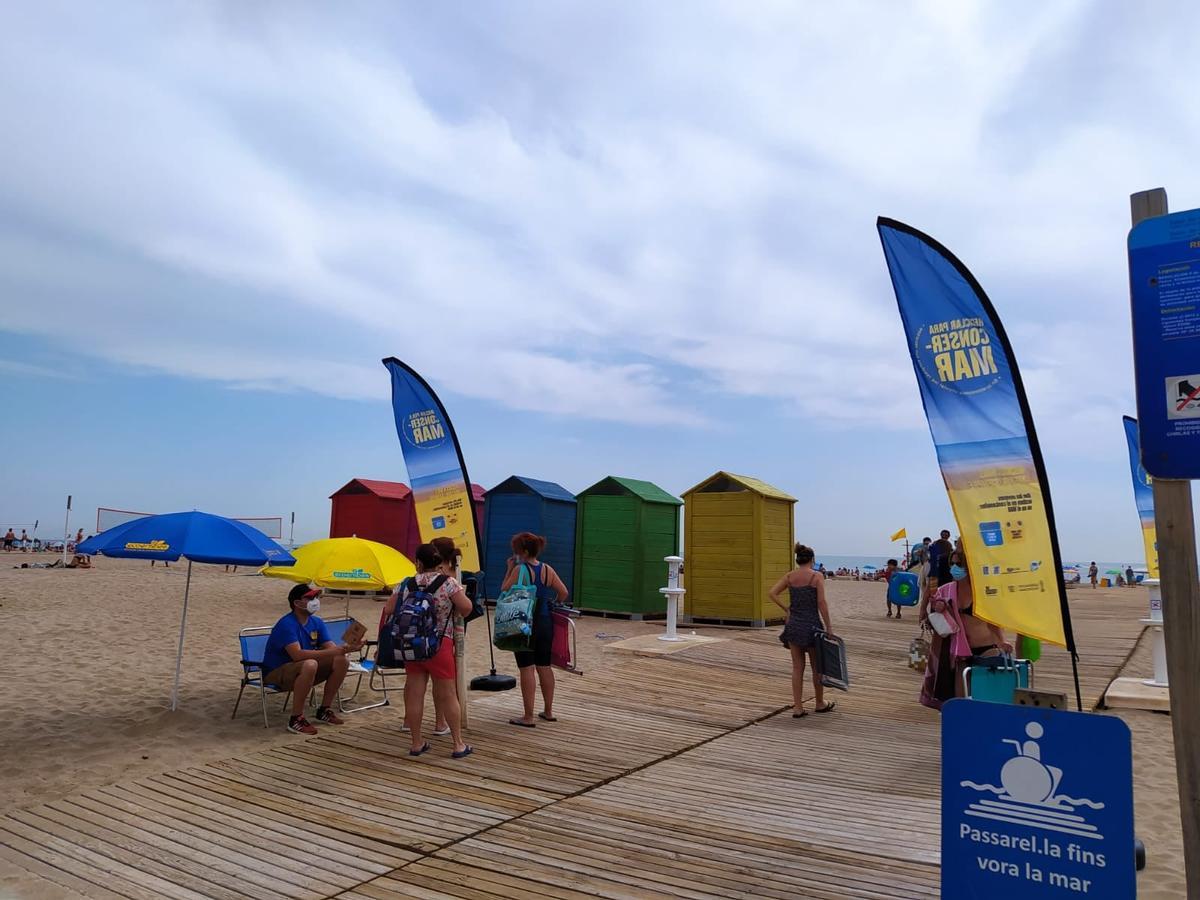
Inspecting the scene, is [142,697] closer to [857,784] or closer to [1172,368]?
[857,784]

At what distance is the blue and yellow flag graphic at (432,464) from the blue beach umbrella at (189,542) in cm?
134

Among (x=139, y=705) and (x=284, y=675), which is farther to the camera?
(x=139, y=705)

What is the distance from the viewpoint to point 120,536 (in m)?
6.07

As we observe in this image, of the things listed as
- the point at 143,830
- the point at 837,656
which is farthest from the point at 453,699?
the point at 837,656

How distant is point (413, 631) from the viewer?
17.4 feet

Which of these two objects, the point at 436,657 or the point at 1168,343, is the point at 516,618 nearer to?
the point at 436,657

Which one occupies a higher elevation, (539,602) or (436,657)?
(539,602)

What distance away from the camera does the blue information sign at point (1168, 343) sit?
219 centimetres

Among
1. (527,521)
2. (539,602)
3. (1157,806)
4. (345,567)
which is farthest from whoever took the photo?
(527,521)

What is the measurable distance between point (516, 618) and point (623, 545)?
926 centimetres

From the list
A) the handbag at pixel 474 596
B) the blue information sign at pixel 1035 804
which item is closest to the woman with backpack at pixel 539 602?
the handbag at pixel 474 596

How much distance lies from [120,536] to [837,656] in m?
5.60

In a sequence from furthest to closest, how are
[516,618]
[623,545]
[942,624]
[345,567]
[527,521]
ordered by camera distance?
[527,521] < [623,545] < [345,567] < [516,618] < [942,624]

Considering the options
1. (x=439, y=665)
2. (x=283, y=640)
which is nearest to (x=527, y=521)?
(x=283, y=640)
